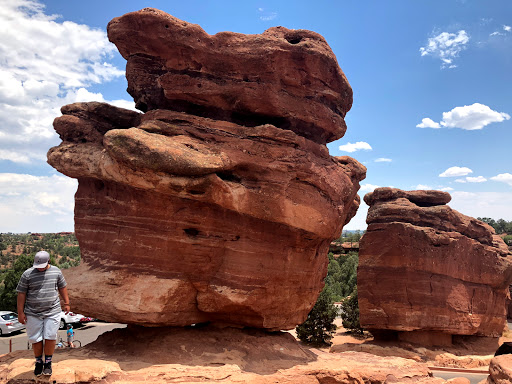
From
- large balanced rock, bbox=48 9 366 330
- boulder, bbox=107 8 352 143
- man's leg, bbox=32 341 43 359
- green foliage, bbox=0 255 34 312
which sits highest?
boulder, bbox=107 8 352 143

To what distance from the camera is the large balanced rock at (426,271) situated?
21406 mm

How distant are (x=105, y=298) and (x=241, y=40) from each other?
27.2 ft

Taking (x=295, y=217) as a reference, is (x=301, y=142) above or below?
above

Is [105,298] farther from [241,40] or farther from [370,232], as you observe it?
[370,232]

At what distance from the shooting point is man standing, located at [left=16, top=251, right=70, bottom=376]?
7.73m

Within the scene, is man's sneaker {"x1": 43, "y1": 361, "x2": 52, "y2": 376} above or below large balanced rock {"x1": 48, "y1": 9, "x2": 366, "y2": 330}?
below

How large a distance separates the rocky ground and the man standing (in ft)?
1.50

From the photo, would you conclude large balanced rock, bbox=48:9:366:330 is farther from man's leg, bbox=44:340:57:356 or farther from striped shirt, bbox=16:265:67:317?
striped shirt, bbox=16:265:67:317

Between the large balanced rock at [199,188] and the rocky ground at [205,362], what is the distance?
2.05 feet

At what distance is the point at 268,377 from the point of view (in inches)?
382

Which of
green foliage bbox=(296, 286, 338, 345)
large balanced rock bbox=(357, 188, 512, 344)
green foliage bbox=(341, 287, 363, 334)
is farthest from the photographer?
green foliage bbox=(341, 287, 363, 334)

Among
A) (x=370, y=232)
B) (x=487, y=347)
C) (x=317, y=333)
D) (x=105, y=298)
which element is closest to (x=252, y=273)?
(x=105, y=298)

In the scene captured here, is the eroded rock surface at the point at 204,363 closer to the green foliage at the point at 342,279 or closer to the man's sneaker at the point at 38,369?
the man's sneaker at the point at 38,369

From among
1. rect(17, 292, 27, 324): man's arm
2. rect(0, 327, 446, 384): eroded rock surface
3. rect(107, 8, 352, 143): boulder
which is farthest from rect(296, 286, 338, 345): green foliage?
rect(17, 292, 27, 324): man's arm
